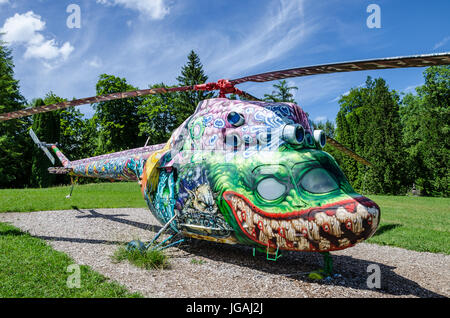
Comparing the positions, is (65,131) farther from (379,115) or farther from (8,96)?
(379,115)

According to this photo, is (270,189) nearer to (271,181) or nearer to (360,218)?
(271,181)

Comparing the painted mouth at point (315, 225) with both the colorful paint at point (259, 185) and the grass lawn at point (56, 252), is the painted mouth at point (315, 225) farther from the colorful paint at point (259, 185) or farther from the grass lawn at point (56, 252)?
the grass lawn at point (56, 252)

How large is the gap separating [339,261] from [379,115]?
81.4 ft

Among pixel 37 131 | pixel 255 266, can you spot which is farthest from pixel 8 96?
pixel 255 266

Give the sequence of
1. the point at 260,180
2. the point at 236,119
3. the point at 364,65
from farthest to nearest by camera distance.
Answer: the point at 236,119, the point at 260,180, the point at 364,65

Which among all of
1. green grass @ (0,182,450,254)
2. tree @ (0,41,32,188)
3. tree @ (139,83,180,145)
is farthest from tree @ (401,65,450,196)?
tree @ (0,41,32,188)

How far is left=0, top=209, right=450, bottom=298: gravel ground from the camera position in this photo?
4.77 metres

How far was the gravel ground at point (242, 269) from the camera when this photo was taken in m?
4.77

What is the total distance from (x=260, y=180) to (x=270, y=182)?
17cm

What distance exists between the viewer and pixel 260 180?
4.75 metres

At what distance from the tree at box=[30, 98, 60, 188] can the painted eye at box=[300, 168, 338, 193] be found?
29.7 meters

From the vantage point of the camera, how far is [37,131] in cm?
2806

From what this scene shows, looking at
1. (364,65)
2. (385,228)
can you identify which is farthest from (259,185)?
(385,228)

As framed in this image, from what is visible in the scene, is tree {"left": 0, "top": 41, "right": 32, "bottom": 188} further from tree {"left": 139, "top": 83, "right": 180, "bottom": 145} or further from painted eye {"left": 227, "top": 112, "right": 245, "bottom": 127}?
painted eye {"left": 227, "top": 112, "right": 245, "bottom": 127}
